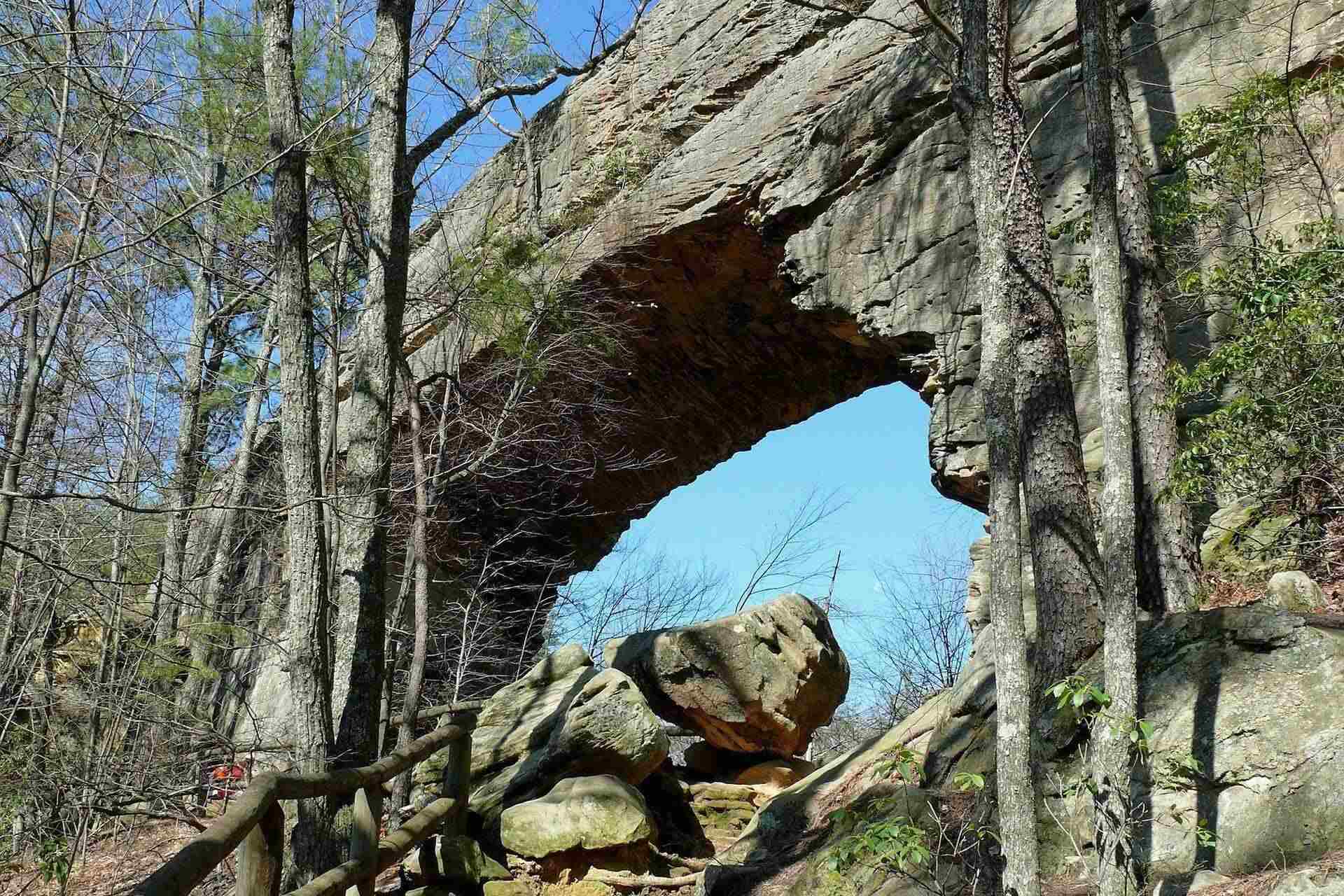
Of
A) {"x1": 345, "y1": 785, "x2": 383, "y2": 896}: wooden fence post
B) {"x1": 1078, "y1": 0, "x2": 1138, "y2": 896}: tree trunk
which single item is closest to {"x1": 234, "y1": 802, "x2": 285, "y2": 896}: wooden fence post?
{"x1": 345, "y1": 785, "x2": 383, "y2": 896}: wooden fence post

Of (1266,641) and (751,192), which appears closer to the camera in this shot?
(1266,641)

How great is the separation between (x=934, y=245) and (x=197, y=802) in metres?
8.09

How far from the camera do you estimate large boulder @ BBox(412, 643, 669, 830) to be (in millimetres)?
7736

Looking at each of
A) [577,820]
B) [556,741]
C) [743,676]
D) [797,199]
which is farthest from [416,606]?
[797,199]

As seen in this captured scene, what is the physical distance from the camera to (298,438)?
5.45 metres

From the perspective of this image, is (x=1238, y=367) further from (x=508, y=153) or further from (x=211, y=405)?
(x=211, y=405)

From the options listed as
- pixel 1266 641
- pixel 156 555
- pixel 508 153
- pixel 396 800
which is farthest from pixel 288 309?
pixel 508 153

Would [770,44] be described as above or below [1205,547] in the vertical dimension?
above

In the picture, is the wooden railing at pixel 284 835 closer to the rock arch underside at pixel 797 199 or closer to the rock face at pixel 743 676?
the rock arch underside at pixel 797 199

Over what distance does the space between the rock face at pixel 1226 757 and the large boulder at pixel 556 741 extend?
229cm

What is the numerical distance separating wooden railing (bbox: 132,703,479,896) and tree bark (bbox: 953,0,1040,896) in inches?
104

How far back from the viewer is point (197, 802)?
30.6 feet

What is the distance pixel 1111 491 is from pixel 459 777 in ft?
13.1

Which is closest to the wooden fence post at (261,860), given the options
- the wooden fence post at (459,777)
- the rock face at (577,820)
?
the wooden fence post at (459,777)
